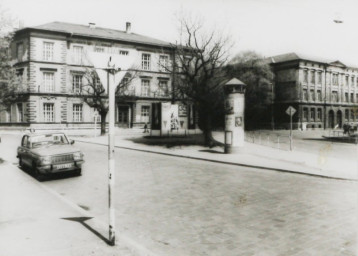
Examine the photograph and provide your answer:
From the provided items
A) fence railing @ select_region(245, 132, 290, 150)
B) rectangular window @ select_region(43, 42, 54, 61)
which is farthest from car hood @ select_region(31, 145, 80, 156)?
rectangular window @ select_region(43, 42, 54, 61)

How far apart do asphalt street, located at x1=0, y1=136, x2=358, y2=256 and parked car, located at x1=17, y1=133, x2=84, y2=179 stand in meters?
0.49

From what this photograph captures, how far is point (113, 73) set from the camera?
16.7 ft

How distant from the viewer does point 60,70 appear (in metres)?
41.6

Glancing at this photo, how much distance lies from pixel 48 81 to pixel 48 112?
383 centimetres

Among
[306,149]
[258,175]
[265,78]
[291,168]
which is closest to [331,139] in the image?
[306,149]

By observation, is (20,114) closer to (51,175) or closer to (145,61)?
(145,61)

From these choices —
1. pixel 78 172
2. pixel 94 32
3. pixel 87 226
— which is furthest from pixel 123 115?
pixel 87 226

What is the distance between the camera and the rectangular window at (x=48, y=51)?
40.3m

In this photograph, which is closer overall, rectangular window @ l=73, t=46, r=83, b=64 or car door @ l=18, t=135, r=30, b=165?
car door @ l=18, t=135, r=30, b=165

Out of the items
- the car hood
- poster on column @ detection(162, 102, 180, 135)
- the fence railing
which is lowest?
the fence railing

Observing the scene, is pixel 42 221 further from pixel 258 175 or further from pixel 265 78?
pixel 265 78

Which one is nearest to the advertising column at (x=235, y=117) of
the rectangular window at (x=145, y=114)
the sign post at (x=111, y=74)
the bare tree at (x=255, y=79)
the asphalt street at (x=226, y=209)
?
the asphalt street at (x=226, y=209)

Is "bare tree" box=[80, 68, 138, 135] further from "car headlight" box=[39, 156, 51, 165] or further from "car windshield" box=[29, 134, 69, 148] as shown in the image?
"car headlight" box=[39, 156, 51, 165]

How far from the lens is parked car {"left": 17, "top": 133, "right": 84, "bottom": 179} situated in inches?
428
